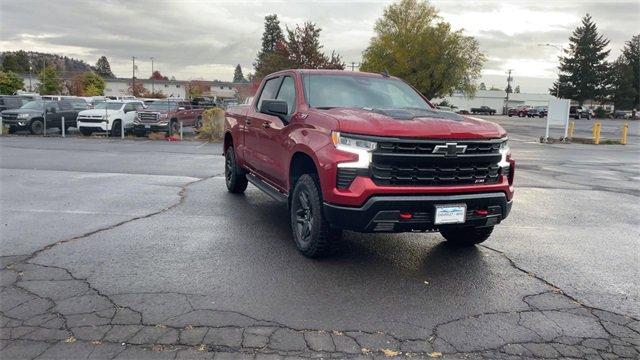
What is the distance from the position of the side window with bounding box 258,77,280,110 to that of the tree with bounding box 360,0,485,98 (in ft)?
179

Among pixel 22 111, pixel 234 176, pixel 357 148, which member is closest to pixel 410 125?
pixel 357 148

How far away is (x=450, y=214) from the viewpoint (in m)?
4.74

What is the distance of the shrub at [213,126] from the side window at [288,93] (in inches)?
627

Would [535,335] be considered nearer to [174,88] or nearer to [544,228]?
[544,228]

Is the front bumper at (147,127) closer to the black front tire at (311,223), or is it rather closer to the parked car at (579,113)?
the black front tire at (311,223)

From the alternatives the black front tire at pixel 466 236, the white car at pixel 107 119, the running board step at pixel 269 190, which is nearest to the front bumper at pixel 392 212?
the black front tire at pixel 466 236

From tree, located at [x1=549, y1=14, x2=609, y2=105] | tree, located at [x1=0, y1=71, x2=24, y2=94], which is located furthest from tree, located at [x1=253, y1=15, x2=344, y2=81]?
tree, located at [x1=549, y1=14, x2=609, y2=105]

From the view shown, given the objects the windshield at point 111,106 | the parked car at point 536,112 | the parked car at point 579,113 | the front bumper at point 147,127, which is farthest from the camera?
the parked car at point 536,112

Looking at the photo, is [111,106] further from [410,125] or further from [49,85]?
[49,85]

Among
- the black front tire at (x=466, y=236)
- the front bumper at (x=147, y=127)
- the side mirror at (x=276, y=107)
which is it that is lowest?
the black front tire at (x=466, y=236)

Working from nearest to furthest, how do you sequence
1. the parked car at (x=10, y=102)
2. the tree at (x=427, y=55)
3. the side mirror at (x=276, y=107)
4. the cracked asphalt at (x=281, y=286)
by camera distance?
the cracked asphalt at (x=281, y=286), the side mirror at (x=276, y=107), the parked car at (x=10, y=102), the tree at (x=427, y=55)

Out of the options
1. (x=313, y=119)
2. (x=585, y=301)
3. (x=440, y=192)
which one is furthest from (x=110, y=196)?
(x=585, y=301)

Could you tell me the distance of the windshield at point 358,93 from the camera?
590 cm

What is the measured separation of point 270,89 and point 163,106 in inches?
725
